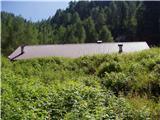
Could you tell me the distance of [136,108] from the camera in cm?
766

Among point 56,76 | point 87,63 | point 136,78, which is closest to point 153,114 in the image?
point 136,78

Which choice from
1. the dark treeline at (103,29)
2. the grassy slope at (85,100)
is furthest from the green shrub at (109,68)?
the dark treeline at (103,29)

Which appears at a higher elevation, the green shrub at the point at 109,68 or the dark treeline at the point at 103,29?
the dark treeline at the point at 103,29

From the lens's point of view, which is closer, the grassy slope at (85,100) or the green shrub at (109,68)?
the grassy slope at (85,100)

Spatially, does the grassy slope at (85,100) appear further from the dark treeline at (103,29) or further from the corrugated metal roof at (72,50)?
the dark treeline at (103,29)

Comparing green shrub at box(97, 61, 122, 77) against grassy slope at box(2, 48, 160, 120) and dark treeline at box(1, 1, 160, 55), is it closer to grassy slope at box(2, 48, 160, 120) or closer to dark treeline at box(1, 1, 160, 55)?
grassy slope at box(2, 48, 160, 120)

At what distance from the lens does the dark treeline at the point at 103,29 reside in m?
54.8

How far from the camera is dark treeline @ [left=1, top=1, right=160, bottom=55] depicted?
54.8 m

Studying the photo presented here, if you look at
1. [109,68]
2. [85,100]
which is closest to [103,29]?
[109,68]

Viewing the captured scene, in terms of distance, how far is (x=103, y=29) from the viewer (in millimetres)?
62594

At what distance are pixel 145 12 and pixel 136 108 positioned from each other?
5061cm

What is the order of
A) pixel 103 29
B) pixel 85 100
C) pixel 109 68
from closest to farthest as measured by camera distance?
pixel 85 100
pixel 109 68
pixel 103 29

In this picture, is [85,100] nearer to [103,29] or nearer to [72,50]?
[72,50]

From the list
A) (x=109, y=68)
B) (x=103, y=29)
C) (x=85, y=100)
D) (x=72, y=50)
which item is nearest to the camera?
(x=85, y=100)
